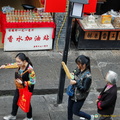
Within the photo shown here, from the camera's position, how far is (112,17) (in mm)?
8859

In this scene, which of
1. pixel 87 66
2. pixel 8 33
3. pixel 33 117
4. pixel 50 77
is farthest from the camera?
pixel 8 33

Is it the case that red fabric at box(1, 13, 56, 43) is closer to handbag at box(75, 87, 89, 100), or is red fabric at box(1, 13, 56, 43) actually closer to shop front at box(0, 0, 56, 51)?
shop front at box(0, 0, 56, 51)

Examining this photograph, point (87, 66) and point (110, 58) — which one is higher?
point (87, 66)

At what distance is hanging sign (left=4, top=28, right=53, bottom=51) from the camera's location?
832 centimetres

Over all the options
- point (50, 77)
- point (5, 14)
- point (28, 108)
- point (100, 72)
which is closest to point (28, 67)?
point (28, 108)

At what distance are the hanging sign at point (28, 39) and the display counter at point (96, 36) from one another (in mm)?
894

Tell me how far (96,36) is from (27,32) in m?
2.06

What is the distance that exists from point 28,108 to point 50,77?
207 centimetres

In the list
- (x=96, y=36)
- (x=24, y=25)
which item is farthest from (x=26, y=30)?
(x=96, y=36)

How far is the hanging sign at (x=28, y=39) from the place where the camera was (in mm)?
8320

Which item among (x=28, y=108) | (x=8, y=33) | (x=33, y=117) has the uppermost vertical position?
(x=8, y=33)

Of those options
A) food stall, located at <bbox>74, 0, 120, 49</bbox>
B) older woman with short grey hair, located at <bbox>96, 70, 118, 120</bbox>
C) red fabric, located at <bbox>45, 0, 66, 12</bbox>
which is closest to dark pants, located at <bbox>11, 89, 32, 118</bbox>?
older woman with short grey hair, located at <bbox>96, 70, 118, 120</bbox>

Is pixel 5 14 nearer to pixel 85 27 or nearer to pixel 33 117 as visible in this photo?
pixel 85 27

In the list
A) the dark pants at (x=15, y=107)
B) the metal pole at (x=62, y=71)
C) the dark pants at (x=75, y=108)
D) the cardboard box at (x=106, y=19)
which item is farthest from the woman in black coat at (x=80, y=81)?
the cardboard box at (x=106, y=19)
